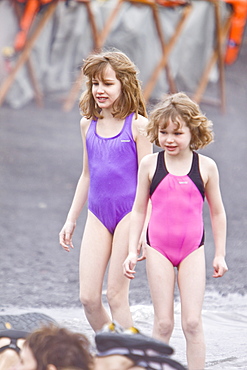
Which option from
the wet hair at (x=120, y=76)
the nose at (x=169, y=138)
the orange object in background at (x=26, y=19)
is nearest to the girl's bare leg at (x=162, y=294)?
the nose at (x=169, y=138)

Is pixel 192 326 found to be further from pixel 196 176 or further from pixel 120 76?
pixel 120 76

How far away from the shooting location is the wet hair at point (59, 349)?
2.93 meters

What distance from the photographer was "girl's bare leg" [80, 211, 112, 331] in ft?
13.6

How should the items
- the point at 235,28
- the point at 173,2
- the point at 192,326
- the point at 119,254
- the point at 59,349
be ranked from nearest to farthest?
1. the point at 59,349
2. the point at 192,326
3. the point at 119,254
4. the point at 173,2
5. the point at 235,28

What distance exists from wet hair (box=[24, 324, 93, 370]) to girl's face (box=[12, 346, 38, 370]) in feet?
0.05

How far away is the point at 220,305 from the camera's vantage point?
5.64m

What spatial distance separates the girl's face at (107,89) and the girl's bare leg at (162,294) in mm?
906

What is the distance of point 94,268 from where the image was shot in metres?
4.14

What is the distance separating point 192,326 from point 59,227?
4.01 m

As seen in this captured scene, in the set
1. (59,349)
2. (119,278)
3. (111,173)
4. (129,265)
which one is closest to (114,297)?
(119,278)

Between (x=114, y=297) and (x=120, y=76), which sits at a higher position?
(x=120, y=76)

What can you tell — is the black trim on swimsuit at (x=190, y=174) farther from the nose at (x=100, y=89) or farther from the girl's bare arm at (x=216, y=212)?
the nose at (x=100, y=89)

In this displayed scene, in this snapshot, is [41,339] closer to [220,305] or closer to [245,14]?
[220,305]

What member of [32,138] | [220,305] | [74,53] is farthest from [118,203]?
[74,53]
